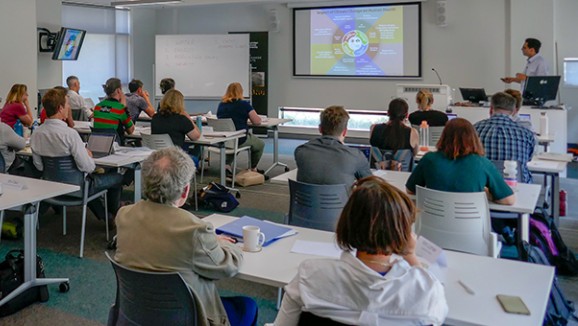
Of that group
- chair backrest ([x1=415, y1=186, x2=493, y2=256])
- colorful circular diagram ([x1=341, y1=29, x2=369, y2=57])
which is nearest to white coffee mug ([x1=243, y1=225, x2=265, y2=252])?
chair backrest ([x1=415, y1=186, x2=493, y2=256])

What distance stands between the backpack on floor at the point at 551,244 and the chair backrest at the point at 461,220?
1003 millimetres

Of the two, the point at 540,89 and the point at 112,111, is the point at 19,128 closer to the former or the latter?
the point at 112,111

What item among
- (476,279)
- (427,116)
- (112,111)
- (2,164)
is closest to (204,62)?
(112,111)

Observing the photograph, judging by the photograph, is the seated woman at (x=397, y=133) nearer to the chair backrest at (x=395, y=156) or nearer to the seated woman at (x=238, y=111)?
the chair backrest at (x=395, y=156)

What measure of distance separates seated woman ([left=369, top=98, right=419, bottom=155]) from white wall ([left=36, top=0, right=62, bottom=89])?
732cm

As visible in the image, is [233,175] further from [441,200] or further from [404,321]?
[404,321]

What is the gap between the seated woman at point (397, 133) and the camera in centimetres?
477

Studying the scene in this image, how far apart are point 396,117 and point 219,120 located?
107 inches

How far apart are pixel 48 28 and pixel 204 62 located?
114 inches

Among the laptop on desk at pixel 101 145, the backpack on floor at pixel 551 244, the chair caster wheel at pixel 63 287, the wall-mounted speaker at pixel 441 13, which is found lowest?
the chair caster wheel at pixel 63 287

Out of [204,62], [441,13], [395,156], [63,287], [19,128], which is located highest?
[441,13]

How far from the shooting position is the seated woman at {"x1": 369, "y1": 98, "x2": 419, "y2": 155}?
4773 mm

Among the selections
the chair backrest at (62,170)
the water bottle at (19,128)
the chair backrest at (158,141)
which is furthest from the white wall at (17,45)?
the chair backrest at (62,170)

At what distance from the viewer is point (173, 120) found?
5.73 meters
